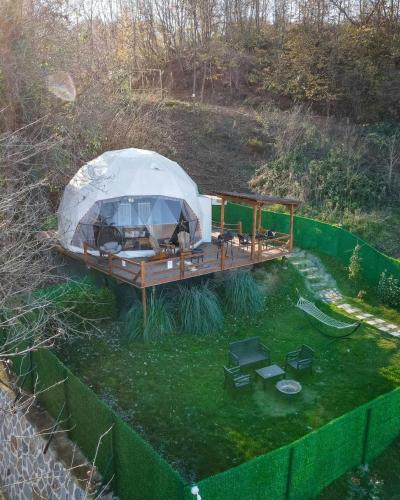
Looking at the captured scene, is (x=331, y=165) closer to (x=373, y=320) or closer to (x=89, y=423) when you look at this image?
(x=373, y=320)

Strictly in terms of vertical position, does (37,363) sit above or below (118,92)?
below

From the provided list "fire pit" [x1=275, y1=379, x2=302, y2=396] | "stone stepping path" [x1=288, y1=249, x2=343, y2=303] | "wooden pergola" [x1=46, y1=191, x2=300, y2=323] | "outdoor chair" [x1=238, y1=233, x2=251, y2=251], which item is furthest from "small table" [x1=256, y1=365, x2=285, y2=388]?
"outdoor chair" [x1=238, y1=233, x2=251, y2=251]

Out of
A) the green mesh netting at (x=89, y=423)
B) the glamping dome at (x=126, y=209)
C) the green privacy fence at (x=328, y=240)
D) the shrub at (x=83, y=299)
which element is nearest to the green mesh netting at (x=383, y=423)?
the green mesh netting at (x=89, y=423)

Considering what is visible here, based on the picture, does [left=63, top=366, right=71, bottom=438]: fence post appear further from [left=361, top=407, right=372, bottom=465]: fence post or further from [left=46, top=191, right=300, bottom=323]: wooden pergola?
[left=361, top=407, right=372, bottom=465]: fence post

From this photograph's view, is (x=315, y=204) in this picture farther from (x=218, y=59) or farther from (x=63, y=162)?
(x=218, y=59)

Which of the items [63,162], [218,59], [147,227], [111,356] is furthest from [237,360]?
[218,59]
